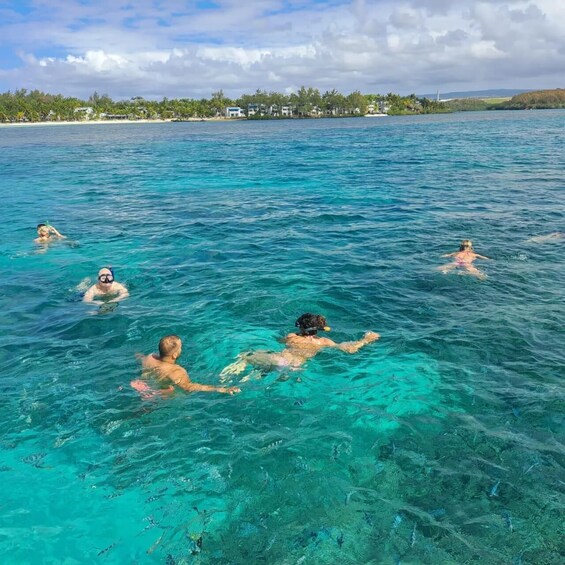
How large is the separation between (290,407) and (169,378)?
231 centimetres

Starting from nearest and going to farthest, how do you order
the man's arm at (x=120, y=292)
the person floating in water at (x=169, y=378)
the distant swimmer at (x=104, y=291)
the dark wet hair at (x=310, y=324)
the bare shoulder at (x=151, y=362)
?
the person floating in water at (x=169, y=378) < the bare shoulder at (x=151, y=362) < the dark wet hair at (x=310, y=324) < the distant swimmer at (x=104, y=291) < the man's arm at (x=120, y=292)

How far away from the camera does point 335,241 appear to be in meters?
19.2

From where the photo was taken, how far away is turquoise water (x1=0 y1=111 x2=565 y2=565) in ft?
19.8

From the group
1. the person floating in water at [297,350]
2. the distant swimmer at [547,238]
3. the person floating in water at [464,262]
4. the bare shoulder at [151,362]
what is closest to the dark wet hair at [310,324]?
the person floating in water at [297,350]

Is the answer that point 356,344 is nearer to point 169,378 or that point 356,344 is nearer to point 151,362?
point 169,378

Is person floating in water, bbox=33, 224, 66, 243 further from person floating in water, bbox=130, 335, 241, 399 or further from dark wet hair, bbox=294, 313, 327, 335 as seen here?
dark wet hair, bbox=294, 313, 327, 335

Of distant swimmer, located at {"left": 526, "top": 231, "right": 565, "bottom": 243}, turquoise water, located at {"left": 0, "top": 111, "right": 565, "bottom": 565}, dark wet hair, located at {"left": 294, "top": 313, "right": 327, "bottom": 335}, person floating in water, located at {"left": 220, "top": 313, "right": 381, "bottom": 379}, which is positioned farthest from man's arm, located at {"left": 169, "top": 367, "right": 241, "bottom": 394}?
distant swimmer, located at {"left": 526, "top": 231, "right": 565, "bottom": 243}

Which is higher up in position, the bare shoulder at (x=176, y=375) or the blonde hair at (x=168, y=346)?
the blonde hair at (x=168, y=346)

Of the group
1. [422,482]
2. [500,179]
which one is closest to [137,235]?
[422,482]

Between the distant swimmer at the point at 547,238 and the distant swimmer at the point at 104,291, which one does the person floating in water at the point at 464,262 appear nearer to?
the distant swimmer at the point at 547,238

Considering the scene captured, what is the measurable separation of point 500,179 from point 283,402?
29147 mm

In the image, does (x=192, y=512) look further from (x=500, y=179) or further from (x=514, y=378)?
(x=500, y=179)

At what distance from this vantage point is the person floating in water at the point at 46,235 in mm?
18572

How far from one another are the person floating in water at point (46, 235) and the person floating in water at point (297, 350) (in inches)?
490
